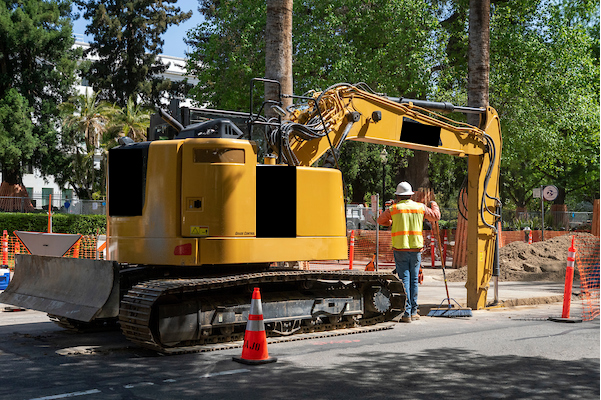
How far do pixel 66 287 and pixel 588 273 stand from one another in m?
15.2

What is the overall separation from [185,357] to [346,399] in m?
2.55

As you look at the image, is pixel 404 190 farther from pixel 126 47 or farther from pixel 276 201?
pixel 126 47

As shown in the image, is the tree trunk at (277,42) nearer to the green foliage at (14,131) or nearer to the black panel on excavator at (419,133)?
the black panel on excavator at (419,133)

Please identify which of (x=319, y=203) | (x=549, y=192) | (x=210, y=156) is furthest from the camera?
(x=549, y=192)

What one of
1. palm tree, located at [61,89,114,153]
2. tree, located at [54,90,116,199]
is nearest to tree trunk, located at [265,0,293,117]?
tree, located at [54,90,116,199]

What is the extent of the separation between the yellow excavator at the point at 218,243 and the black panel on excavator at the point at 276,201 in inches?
0.6

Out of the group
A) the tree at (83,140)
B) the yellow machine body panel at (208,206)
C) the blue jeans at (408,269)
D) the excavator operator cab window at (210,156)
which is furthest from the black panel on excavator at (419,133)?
the tree at (83,140)

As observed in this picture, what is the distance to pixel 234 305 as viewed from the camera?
8.48m

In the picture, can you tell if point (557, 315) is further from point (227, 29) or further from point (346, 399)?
point (227, 29)

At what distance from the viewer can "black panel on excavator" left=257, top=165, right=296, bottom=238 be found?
8688 mm

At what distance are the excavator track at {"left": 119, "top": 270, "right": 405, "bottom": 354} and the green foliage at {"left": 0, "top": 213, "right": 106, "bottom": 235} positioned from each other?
A: 22.7 m

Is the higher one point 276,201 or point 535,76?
point 535,76

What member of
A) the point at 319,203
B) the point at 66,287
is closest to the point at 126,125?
the point at 66,287

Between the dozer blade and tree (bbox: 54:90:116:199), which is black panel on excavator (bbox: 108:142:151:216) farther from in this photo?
tree (bbox: 54:90:116:199)
